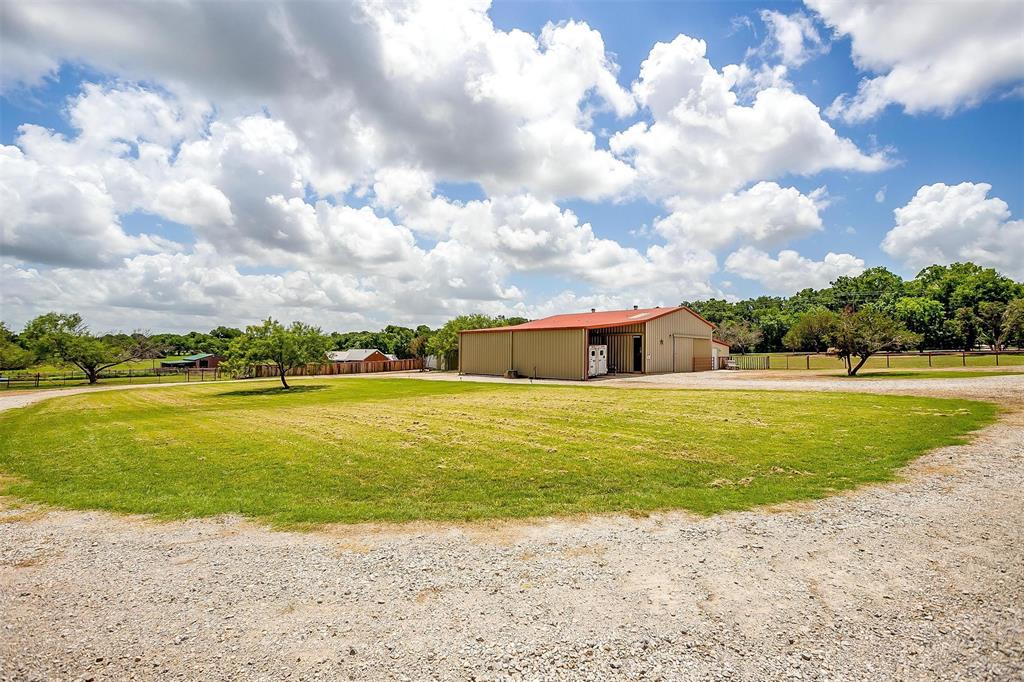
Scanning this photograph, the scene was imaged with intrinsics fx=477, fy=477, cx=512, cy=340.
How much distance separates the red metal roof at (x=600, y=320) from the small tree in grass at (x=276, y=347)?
1302cm

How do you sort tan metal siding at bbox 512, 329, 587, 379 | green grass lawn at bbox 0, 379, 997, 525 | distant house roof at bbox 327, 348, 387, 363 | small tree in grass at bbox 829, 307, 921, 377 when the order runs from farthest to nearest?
distant house roof at bbox 327, 348, 387, 363, tan metal siding at bbox 512, 329, 587, 379, small tree in grass at bbox 829, 307, 921, 377, green grass lawn at bbox 0, 379, 997, 525

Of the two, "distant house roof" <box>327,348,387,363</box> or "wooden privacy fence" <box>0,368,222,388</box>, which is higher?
"distant house roof" <box>327,348,387,363</box>

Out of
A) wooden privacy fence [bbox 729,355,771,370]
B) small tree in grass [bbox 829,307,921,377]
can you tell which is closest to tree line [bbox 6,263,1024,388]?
small tree in grass [bbox 829,307,921,377]

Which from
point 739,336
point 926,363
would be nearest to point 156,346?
point 926,363

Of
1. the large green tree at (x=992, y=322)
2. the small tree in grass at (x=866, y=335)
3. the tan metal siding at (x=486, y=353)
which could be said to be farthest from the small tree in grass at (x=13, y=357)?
the large green tree at (x=992, y=322)

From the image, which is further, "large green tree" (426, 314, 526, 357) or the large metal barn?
→ "large green tree" (426, 314, 526, 357)

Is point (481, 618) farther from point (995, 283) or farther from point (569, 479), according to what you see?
point (995, 283)

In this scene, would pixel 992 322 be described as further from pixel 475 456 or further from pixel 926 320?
pixel 475 456

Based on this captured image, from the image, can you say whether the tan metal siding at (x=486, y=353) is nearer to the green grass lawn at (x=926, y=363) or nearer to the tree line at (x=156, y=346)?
the tree line at (x=156, y=346)

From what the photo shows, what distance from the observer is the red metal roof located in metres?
32.4

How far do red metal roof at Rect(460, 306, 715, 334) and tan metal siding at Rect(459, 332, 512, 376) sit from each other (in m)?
0.55

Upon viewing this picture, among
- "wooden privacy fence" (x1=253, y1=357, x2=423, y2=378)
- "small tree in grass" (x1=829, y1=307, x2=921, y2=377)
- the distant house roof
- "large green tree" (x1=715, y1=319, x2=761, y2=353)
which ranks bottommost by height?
"wooden privacy fence" (x1=253, y1=357, x2=423, y2=378)

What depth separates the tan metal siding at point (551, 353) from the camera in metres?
30.8

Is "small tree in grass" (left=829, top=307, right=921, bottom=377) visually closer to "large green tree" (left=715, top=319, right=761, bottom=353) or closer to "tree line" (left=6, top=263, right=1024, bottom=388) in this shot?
"tree line" (left=6, top=263, right=1024, bottom=388)
